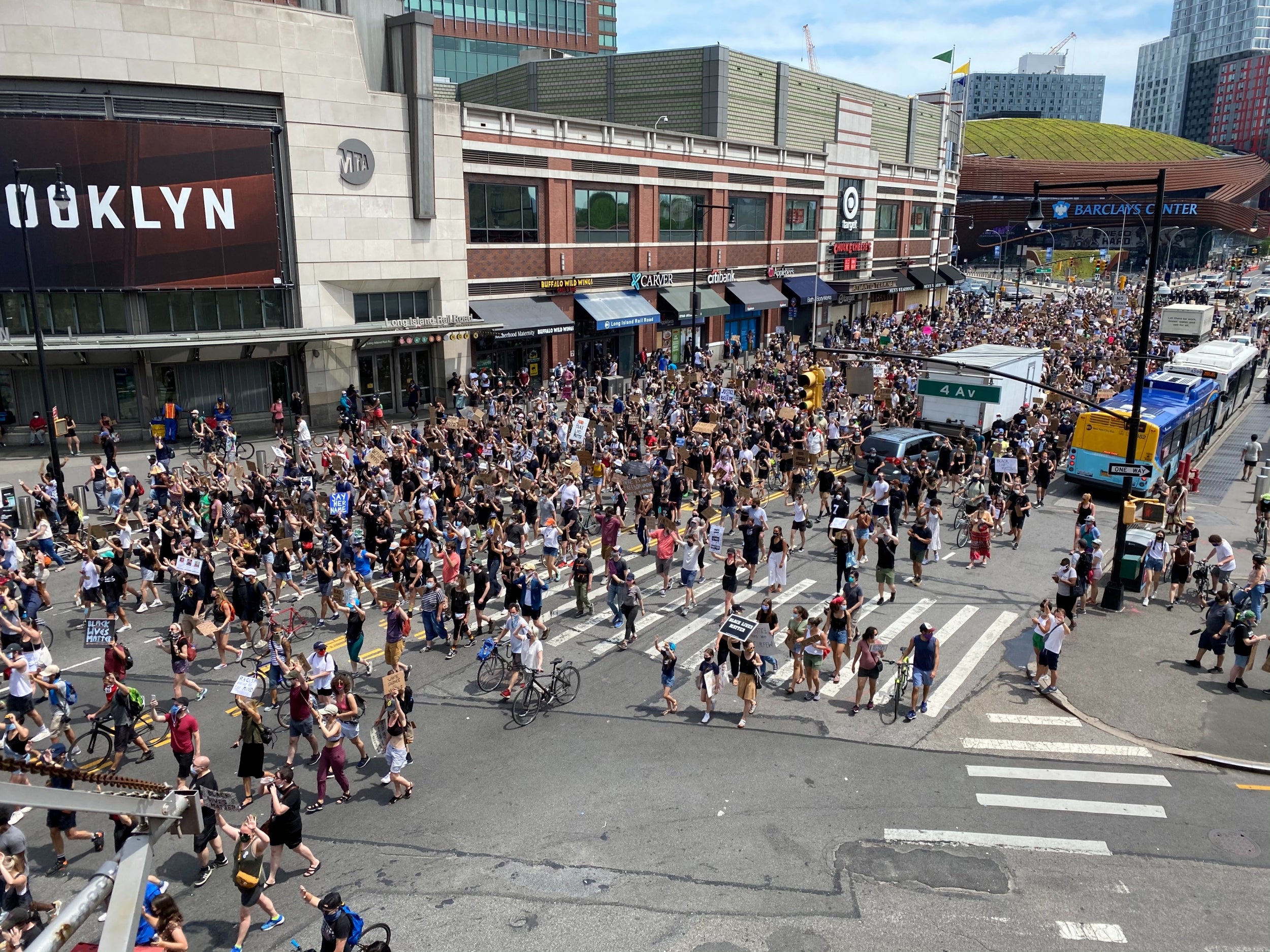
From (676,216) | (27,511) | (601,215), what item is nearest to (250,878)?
(27,511)

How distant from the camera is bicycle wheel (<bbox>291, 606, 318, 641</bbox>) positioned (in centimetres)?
1738

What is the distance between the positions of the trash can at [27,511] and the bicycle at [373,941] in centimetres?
1898

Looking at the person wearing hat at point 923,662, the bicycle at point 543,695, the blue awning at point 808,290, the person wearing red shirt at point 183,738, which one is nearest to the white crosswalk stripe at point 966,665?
the person wearing hat at point 923,662

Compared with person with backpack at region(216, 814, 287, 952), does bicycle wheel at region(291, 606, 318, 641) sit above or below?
below

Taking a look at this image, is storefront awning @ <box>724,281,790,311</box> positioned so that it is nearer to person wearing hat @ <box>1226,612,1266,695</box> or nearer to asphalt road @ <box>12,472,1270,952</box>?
person wearing hat @ <box>1226,612,1266,695</box>

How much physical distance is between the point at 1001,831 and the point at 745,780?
345 cm

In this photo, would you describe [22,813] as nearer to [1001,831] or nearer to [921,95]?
[1001,831]

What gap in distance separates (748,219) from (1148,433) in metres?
35.1

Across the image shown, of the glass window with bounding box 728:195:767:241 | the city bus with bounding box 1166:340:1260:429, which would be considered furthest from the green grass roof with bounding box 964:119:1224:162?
the city bus with bounding box 1166:340:1260:429

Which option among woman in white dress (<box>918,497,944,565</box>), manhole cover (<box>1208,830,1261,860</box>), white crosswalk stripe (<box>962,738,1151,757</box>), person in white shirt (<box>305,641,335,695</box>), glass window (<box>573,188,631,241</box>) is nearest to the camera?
manhole cover (<box>1208,830,1261,860</box>)

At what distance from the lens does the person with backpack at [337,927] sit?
8320mm

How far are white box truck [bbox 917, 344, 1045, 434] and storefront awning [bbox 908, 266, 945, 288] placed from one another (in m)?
47.2

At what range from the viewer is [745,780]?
12.6m

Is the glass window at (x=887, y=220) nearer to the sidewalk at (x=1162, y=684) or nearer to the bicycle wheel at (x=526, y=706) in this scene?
the sidewalk at (x=1162, y=684)
